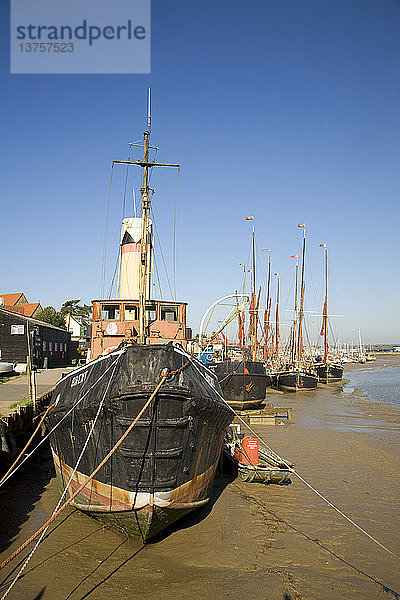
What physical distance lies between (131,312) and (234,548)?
7588 millimetres

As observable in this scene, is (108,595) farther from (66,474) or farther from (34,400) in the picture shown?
(34,400)

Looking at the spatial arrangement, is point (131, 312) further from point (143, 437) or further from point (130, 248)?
point (143, 437)

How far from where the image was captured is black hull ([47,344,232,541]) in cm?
808

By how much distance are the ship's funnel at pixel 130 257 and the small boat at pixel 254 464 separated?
594 cm

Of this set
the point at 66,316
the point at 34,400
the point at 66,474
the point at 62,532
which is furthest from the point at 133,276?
the point at 66,316

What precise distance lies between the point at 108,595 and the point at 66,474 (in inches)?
129

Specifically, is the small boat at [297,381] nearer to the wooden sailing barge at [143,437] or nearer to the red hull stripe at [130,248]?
the red hull stripe at [130,248]

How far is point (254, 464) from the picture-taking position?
41.8 ft

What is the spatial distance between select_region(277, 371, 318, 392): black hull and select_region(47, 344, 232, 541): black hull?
3375 cm

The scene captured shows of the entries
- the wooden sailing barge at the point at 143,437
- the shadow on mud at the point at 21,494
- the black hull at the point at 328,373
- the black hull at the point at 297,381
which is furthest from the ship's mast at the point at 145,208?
the black hull at the point at 328,373

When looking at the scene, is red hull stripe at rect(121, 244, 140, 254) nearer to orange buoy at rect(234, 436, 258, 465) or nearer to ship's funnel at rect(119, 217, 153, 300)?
ship's funnel at rect(119, 217, 153, 300)

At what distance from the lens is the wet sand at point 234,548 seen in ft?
24.3

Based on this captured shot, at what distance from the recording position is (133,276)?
52.7 feet

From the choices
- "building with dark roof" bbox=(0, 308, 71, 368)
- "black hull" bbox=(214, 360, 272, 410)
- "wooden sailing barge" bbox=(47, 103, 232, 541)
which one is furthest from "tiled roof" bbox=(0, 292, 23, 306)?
"wooden sailing barge" bbox=(47, 103, 232, 541)
